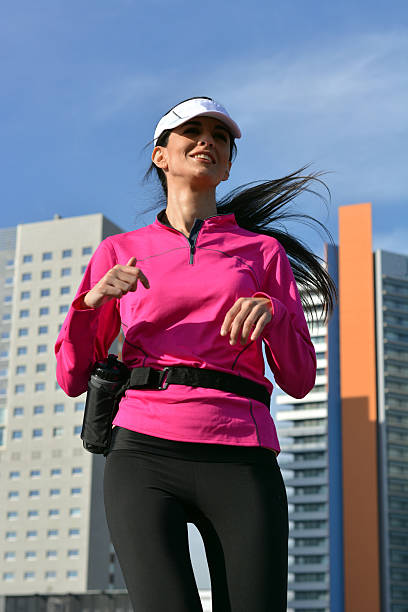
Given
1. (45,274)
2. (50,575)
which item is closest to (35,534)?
(50,575)

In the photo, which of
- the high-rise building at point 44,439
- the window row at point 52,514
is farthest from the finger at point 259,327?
the window row at point 52,514

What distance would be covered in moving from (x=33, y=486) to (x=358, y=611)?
39.3 metres

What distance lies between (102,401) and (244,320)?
455mm

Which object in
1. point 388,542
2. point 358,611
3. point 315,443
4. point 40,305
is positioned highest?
point 40,305

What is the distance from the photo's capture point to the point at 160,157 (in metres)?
2.78

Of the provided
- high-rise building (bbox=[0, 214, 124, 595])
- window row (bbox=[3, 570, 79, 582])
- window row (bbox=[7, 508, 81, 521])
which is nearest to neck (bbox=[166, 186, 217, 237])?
high-rise building (bbox=[0, 214, 124, 595])

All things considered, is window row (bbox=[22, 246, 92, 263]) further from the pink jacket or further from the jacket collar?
the pink jacket

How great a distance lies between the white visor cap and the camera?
2.57 meters

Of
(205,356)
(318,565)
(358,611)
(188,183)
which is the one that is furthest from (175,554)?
(318,565)

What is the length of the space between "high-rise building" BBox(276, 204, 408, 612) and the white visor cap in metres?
75.0

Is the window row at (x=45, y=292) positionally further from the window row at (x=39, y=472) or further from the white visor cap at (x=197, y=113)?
the white visor cap at (x=197, y=113)

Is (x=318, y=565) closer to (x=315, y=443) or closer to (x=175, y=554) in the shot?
(x=315, y=443)

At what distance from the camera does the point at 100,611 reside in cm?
5944

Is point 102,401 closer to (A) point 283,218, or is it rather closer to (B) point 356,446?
(A) point 283,218
